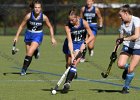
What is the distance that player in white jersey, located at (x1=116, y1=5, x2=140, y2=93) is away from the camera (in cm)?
1227

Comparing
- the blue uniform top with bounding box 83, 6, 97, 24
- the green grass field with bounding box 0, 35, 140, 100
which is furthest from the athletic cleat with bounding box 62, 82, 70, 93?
the blue uniform top with bounding box 83, 6, 97, 24

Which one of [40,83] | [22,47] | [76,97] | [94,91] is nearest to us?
[76,97]

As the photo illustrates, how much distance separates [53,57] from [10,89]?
32.0ft

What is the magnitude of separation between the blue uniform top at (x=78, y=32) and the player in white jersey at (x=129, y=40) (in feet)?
3.19

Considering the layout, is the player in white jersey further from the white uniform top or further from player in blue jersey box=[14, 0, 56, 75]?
player in blue jersey box=[14, 0, 56, 75]

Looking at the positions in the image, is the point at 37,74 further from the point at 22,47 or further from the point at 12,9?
the point at 12,9

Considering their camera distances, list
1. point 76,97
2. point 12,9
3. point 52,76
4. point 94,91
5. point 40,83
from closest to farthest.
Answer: point 76,97 < point 94,91 < point 40,83 < point 52,76 < point 12,9

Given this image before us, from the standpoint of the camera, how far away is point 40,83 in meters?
14.3

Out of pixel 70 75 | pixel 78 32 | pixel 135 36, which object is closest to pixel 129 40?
pixel 135 36

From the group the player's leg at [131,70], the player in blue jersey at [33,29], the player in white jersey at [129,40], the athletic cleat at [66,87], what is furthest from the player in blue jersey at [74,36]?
the player in blue jersey at [33,29]

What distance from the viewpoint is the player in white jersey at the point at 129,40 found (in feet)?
40.3

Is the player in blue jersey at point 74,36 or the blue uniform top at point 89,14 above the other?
the player in blue jersey at point 74,36

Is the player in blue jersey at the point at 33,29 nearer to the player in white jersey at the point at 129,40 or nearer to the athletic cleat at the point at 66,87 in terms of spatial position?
the player in white jersey at the point at 129,40

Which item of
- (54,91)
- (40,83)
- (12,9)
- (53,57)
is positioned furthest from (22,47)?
(54,91)
